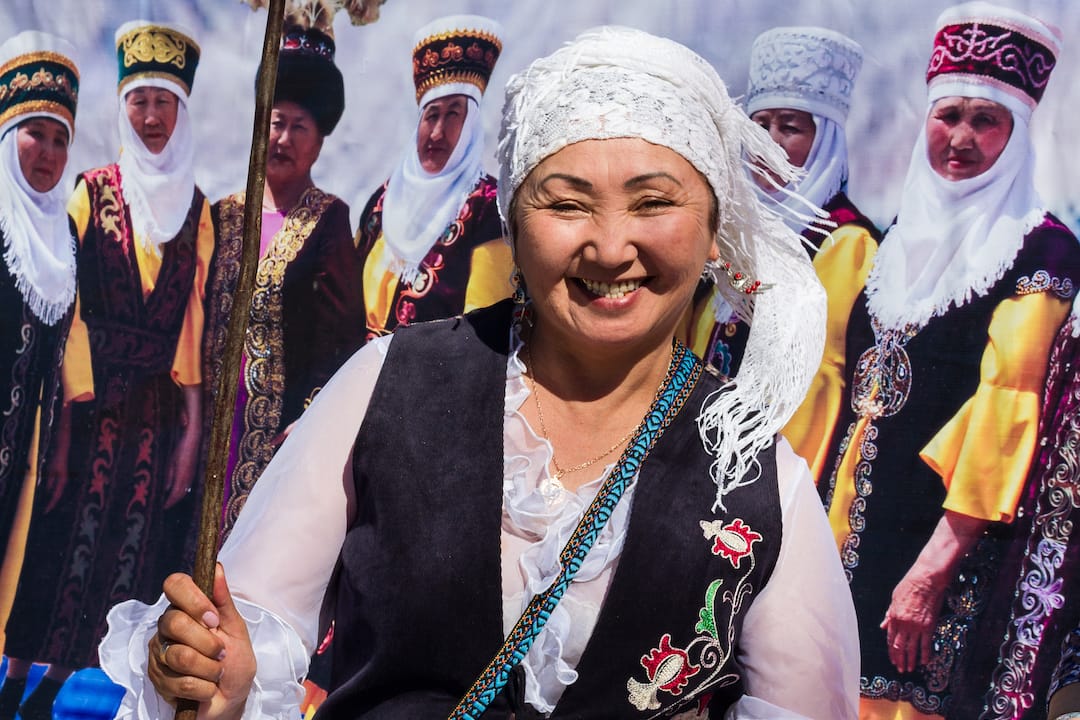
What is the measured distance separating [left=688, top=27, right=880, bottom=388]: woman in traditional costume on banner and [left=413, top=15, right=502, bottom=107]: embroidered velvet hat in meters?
0.62

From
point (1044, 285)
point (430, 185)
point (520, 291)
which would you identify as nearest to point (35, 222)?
point (430, 185)

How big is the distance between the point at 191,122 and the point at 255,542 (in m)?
1.41

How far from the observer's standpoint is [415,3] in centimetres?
271

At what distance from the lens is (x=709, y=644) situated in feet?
5.90

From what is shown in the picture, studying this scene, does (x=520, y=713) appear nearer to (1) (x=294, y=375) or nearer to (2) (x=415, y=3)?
(1) (x=294, y=375)

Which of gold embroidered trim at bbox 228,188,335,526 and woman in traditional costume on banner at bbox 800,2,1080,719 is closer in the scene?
woman in traditional costume on banner at bbox 800,2,1080,719

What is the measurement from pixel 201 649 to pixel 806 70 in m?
1.70

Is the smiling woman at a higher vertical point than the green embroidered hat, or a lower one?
lower

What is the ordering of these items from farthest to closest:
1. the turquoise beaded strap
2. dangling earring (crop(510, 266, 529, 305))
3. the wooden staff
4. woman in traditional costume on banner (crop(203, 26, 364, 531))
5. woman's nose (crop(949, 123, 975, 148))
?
1. woman in traditional costume on banner (crop(203, 26, 364, 531))
2. woman's nose (crop(949, 123, 975, 148))
3. dangling earring (crop(510, 266, 529, 305))
4. the turquoise beaded strap
5. the wooden staff

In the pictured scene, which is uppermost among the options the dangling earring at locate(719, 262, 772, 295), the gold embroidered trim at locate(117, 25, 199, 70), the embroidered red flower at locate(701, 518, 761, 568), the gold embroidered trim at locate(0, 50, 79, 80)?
the gold embroidered trim at locate(117, 25, 199, 70)

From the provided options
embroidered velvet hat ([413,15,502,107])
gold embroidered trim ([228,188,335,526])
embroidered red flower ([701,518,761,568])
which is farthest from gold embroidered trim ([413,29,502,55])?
embroidered red flower ([701,518,761,568])

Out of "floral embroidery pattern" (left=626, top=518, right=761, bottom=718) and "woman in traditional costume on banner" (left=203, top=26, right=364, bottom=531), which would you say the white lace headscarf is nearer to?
"floral embroidery pattern" (left=626, top=518, right=761, bottom=718)

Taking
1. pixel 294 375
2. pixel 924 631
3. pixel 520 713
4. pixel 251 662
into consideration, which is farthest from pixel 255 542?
pixel 924 631

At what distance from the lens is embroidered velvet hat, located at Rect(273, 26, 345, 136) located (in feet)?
9.06
